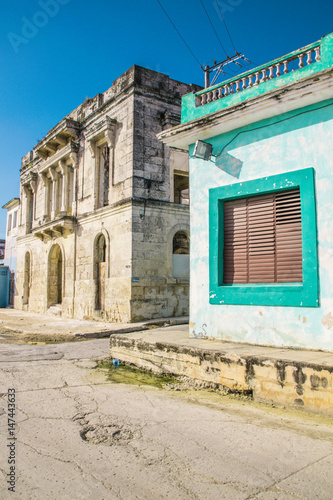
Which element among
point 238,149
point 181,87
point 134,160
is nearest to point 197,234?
point 238,149

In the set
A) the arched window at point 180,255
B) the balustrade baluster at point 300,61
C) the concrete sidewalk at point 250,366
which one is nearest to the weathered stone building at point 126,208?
the arched window at point 180,255

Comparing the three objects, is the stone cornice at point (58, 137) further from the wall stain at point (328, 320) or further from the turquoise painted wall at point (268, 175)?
the wall stain at point (328, 320)

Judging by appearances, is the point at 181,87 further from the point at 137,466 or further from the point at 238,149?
the point at 137,466

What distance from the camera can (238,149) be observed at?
6.62 m

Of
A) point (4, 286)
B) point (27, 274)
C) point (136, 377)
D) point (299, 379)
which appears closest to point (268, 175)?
point (299, 379)

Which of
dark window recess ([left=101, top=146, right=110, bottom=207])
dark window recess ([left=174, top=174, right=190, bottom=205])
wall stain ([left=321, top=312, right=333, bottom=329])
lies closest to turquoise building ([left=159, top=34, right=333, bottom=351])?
wall stain ([left=321, top=312, right=333, bottom=329])

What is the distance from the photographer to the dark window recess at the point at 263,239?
5953mm

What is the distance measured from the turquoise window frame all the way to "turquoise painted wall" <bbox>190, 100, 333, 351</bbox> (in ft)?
0.26

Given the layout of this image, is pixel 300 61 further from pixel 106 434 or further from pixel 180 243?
pixel 180 243

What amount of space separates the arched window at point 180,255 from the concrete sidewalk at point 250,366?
283 inches

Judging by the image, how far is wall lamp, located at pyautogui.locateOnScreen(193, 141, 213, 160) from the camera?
6797mm

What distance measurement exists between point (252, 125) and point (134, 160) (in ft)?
24.0

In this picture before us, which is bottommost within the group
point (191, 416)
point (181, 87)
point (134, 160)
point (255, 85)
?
point (191, 416)

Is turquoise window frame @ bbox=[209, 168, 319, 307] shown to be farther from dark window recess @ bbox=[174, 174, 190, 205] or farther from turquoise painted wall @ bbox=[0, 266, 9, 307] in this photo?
turquoise painted wall @ bbox=[0, 266, 9, 307]
